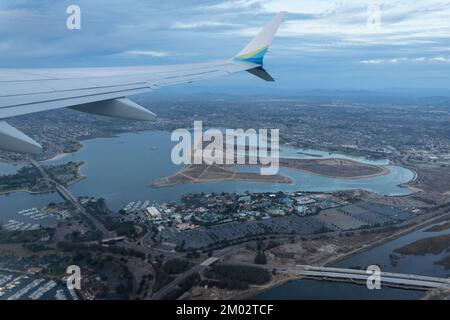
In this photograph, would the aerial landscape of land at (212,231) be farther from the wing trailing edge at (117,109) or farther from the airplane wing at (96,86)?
the wing trailing edge at (117,109)

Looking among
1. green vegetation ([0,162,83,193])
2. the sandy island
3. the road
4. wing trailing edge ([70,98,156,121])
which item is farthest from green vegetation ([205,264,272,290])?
green vegetation ([0,162,83,193])

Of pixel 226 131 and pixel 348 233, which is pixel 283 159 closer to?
pixel 226 131

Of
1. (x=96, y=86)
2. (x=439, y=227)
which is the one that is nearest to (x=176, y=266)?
(x=96, y=86)

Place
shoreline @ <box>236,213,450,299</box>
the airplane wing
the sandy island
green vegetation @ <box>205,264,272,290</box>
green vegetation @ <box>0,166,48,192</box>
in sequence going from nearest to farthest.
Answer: the airplane wing → shoreline @ <box>236,213,450,299</box> → green vegetation @ <box>205,264,272,290</box> → green vegetation @ <box>0,166,48,192</box> → the sandy island

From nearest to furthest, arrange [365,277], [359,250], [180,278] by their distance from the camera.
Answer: [180,278], [365,277], [359,250]

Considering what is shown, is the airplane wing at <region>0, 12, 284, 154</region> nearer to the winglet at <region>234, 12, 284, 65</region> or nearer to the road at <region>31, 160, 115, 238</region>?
the winglet at <region>234, 12, 284, 65</region>

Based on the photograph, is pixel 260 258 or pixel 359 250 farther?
pixel 359 250

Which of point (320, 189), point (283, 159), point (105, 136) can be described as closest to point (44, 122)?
point (105, 136)

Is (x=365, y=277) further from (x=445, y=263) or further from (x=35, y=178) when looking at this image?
(x=35, y=178)
